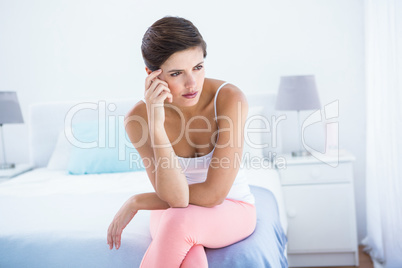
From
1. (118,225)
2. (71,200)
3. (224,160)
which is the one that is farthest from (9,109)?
(224,160)

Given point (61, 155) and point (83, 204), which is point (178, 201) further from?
point (61, 155)

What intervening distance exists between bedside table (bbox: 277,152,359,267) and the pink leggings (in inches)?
47.5

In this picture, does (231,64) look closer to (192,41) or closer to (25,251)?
(192,41)

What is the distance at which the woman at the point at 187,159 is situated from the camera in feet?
4.24

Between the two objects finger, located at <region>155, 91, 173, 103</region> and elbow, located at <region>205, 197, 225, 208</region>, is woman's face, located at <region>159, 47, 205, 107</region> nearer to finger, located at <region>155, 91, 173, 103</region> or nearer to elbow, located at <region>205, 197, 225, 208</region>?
finger, located at <region>155, 91, 173, 103</region>

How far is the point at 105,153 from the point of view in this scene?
2816 mm

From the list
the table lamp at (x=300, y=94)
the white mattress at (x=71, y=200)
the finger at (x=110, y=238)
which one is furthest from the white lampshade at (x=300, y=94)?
the finger at (x=110, y=238)

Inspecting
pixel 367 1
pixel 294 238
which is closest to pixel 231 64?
pixel 367 1

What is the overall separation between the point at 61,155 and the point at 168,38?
78.6 inches

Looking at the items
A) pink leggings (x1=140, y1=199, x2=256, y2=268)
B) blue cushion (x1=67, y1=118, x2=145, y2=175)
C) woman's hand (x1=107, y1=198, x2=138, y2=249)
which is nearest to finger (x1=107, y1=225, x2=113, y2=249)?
woman's hand (x1=107, y1=198, x2=138, y2=249)

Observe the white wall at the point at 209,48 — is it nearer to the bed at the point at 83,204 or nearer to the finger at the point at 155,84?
the bed at the point at 83,204

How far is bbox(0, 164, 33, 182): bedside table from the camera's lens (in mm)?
2936

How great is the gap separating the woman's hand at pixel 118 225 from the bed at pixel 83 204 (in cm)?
4

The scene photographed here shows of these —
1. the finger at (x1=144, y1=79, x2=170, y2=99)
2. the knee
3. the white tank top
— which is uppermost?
the finger at (x1=144, y1=79, x2=170, y2=99)
